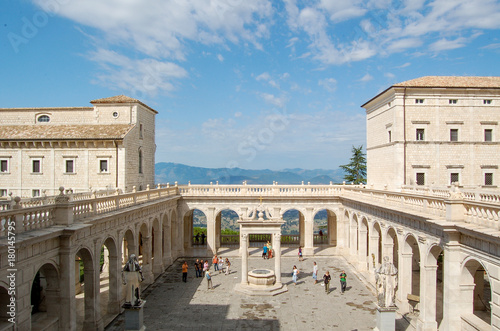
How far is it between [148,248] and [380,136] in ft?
77.9

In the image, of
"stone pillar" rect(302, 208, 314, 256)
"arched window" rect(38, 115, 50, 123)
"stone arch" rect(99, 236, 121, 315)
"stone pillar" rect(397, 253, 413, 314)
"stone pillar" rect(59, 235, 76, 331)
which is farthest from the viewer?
"stone pillar" rect(302, 208, 314, 256)

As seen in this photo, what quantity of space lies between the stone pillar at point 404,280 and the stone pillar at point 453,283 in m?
5.87

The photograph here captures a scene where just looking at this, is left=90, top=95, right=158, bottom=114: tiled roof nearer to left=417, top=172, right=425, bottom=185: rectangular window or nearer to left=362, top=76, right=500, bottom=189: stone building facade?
left=362, top=76, right=500, bottom=189: stone building facade

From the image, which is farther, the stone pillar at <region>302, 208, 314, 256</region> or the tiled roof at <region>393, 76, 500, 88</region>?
the stone pillar at <region>302, 208, 314, 256</region>

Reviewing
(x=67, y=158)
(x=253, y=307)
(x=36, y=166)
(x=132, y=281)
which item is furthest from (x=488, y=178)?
(x=36, y=166)

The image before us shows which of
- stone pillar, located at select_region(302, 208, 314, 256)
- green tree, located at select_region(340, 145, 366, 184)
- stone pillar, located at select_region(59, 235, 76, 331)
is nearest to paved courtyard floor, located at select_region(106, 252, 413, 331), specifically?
stone pillar, located at select_region(59, 235, 76, 331)

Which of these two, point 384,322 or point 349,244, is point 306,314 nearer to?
point 384,322

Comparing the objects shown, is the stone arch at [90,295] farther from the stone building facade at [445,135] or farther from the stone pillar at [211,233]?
the stone building facade at [445,135]

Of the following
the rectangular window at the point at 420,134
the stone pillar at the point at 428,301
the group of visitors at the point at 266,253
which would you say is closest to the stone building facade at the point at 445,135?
the rectangular window at the point at 420,134

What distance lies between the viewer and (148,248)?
27875 millimetres

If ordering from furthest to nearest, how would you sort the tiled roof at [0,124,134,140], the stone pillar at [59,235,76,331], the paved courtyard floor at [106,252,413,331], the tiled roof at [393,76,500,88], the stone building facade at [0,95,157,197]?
1. the tiled roof at [0,124,134,140]
2. the stone building facade at [0,95,157,197]
3. the tiled roof at [393,76,500,88]
4. the paved courtyard floor at [106,252,413,331]
5. the stone pillar at [59,235,76,331]

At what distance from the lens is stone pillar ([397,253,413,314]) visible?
21.4m

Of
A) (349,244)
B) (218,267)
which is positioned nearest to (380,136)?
(349,244)

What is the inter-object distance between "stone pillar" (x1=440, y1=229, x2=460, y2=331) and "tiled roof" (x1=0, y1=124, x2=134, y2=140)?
86.3ft
